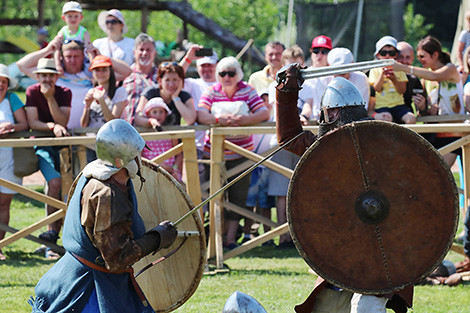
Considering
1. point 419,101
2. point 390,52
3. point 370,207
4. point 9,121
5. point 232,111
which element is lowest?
point 370,207

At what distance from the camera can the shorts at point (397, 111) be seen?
7.33 m

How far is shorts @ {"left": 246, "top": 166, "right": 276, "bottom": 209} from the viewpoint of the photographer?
309 inches

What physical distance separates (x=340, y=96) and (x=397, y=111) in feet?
10.4

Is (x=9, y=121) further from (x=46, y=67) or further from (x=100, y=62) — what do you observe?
(x=100, y=62)

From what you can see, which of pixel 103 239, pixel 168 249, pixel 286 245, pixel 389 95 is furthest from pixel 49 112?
pixel 103 239

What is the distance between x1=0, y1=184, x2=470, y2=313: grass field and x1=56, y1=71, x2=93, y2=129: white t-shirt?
136 centimetres

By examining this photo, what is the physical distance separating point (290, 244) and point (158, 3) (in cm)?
919

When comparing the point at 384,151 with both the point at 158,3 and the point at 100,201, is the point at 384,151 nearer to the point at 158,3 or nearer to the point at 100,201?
the point at 100,201

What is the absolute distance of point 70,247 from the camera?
4109mm

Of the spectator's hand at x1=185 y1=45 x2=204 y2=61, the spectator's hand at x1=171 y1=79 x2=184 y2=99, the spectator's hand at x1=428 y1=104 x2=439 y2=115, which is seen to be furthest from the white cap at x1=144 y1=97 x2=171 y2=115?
the spectator's hand at x1=428 y1=104 x2=439 y2=115

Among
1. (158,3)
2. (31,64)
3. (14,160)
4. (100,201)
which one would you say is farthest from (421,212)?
(158,3)

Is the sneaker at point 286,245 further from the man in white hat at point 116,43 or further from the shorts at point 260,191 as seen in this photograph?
the man in white hat at point 116,43

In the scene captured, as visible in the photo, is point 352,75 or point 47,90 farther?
point 352,75

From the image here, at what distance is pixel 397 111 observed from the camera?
7.38 meters
